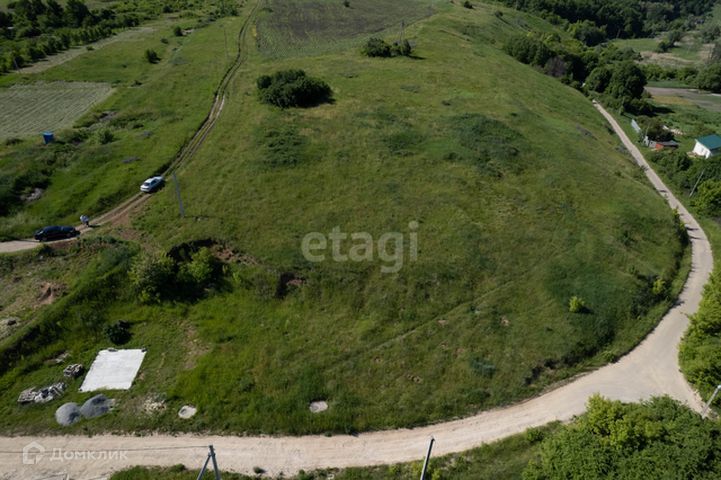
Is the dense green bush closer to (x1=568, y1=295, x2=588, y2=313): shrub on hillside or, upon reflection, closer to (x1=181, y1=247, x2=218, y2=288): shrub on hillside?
(x1=568, y1=295, x2=588, y2=313): shrub on hillside

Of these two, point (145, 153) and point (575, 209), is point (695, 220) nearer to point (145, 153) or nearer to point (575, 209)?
point (575, 209)

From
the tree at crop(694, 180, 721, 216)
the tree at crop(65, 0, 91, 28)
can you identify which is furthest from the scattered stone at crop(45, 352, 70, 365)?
the tree at crop(65, 0, 91, 28)

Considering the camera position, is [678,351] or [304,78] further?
[304,78]

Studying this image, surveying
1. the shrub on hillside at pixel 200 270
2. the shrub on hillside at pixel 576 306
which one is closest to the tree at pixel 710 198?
the shrub on hillside at pixel 576 306

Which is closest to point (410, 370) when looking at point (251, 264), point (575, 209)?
point (251, 264)

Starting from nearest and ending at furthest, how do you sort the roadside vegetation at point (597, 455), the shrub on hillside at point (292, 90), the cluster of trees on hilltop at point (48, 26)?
the roadside vegetation at point (597, 455)
the shrub on hillside at point (292, 90)
the cluster of trees on hilltop at point (48, 26)

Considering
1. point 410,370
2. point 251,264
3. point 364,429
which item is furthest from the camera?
point 251,264

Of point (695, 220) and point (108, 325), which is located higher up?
point (108, 325)

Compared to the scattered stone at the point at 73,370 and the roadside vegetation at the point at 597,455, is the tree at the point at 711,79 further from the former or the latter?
the scattered stone at the point at 73,370
